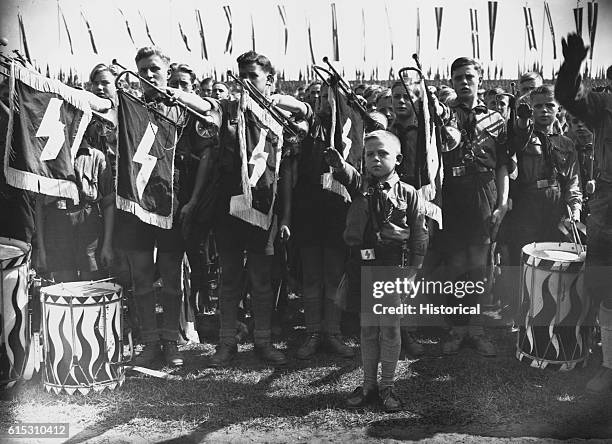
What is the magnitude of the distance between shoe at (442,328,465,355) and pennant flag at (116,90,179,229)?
7.45ft

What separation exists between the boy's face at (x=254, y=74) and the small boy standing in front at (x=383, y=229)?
0.95 meters

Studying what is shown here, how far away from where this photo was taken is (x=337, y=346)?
508 centimetres

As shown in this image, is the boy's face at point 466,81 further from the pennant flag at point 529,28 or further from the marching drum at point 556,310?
the marching drum at point 556,310

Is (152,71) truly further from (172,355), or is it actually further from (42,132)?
(172,355)

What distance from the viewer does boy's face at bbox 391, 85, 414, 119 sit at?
4984 millimetres

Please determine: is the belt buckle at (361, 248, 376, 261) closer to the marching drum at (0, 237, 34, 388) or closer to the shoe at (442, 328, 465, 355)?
the shoe at (442, 328, 465, 355)

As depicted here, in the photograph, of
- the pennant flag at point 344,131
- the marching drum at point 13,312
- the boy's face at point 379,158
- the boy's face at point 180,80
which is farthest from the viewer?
the boy's face at point 180,80

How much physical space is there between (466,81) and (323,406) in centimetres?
260

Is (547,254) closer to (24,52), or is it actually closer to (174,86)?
(174,86)

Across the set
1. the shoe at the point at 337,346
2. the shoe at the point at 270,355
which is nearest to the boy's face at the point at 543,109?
the shoe at the point at 337,346

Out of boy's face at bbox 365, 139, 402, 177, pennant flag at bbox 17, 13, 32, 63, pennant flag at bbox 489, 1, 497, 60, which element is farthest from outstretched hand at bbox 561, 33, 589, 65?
pennant flag at bbox 17, 13, 32, 63

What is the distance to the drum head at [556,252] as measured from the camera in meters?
4.70

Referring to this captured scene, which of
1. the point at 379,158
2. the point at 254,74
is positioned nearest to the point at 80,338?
the point at 254,74

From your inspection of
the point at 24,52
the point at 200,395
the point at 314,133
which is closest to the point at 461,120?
the point at 314,133
